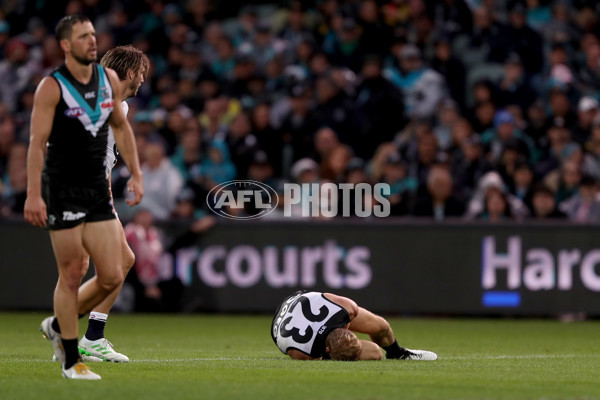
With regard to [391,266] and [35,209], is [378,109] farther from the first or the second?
[35,209]

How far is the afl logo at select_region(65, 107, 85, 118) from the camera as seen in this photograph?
7742 millimetres

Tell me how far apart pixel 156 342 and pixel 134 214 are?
4.89 meters

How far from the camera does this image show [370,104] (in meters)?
17.8

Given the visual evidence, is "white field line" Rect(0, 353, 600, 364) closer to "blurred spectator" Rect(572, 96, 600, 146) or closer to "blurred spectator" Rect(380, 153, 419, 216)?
"blurred spectator" Rect(380, 153, 419, 216)

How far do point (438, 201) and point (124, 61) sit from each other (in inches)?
304

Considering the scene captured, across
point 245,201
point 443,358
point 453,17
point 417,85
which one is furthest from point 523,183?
point 443,358

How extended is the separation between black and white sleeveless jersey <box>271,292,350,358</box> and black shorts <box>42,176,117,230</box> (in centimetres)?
194

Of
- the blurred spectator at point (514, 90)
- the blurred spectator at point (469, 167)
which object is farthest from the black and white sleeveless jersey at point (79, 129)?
the blurred spectator at point (514, 90)

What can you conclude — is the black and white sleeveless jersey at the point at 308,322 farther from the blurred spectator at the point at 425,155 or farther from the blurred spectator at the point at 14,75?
the blurred spectator at the point at 14,75

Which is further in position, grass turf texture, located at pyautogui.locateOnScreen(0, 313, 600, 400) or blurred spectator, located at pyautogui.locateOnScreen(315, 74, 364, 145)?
blurred spectator, located at pyautogui.locateOnScreen(315, 74, 364, 145)

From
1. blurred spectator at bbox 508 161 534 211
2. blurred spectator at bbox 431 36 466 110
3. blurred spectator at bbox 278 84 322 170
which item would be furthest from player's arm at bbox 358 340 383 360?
blurred spectator at bbox 431 36 466 110

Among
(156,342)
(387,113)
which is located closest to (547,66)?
(387,113)

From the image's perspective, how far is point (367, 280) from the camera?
1605 centimetres

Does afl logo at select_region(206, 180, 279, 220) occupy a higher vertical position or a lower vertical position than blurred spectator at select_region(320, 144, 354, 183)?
lower
